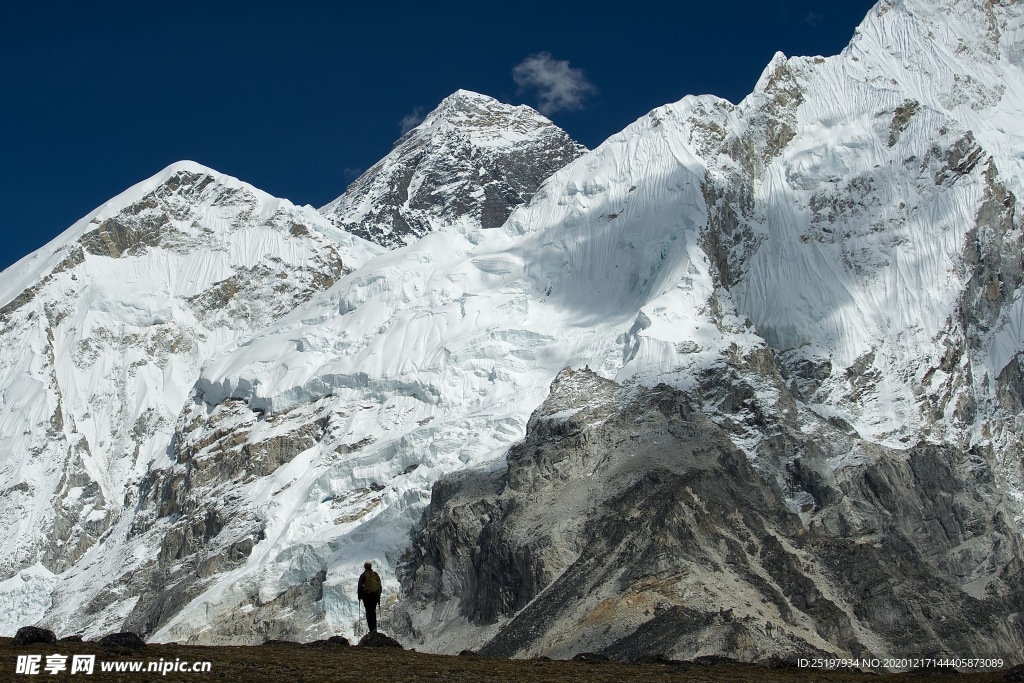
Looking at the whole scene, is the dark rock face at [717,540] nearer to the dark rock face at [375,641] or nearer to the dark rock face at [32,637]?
the dark rock face at [375,641]

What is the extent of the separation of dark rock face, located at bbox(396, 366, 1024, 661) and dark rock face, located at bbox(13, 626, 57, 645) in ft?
254

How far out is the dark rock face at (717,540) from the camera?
137 metres

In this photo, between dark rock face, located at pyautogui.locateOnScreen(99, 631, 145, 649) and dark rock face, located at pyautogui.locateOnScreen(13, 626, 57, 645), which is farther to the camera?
dark rock face, located at pyautogui.locateOnScreen(13, 626, 57, 645)

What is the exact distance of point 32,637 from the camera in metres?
51.0

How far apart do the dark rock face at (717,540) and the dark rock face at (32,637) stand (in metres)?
77.3

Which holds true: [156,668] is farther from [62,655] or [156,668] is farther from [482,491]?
[482,491]

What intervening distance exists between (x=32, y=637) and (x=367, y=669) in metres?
10.3

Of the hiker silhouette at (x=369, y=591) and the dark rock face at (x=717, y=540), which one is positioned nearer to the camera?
the hiker silhouette at (x=369, y=591)

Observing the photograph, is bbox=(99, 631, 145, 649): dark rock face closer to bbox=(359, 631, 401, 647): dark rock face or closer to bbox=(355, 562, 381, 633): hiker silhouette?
bbox=(355, 562, 381, 633): hiker silhouette

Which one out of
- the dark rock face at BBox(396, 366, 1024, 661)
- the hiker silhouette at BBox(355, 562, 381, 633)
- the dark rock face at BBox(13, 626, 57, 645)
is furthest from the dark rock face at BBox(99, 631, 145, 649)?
the dark rock face at BBox(396, 366, 1024, 661)

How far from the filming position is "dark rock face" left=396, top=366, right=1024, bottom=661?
450 ft

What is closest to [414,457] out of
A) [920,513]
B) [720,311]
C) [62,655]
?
[720,311]

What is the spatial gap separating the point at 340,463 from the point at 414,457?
9600 mm

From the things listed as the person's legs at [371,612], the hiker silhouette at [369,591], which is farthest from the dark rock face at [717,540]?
the hiker silhouette at [369,591]
